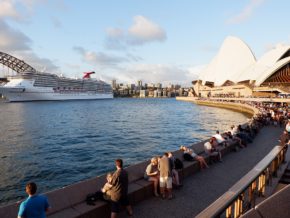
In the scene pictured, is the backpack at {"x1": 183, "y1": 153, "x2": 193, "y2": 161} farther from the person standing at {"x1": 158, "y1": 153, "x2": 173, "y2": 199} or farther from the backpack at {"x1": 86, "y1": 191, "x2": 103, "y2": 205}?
the backpack at {"x1": 86, "y1": 191, "x2": 103, "y2": 205}

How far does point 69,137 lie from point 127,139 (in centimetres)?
498

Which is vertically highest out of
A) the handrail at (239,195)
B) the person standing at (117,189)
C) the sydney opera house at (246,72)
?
the sydney opera house at (246,72)

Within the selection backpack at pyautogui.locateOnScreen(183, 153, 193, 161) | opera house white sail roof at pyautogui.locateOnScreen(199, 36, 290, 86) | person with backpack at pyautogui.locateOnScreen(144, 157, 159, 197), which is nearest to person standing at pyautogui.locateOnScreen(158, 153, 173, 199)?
person with backpack at pyautogui.locateOnScreen(144, 157, 159, 197)

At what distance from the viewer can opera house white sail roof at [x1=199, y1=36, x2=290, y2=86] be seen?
2259 inches

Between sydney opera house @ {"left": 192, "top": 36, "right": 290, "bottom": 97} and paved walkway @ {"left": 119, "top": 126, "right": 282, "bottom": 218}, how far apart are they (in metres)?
49.3

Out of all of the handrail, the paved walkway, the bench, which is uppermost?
the handrail

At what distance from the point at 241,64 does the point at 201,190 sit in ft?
252

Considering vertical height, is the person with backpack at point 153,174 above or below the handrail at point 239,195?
below

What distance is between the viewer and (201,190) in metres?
6.16

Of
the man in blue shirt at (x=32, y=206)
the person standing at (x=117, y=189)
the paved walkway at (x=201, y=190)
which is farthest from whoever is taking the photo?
the paved walkway at (x=201, y=190)

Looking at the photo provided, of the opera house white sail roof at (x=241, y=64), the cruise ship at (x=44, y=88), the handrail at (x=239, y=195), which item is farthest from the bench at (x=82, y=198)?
the cruise ship at (x=44, y=88)

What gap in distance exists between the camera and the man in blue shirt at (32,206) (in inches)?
131

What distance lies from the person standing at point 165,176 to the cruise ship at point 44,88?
7955 centimetres

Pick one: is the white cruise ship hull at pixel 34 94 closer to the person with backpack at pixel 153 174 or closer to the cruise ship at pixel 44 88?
the cruise ship at pixel 44 88
